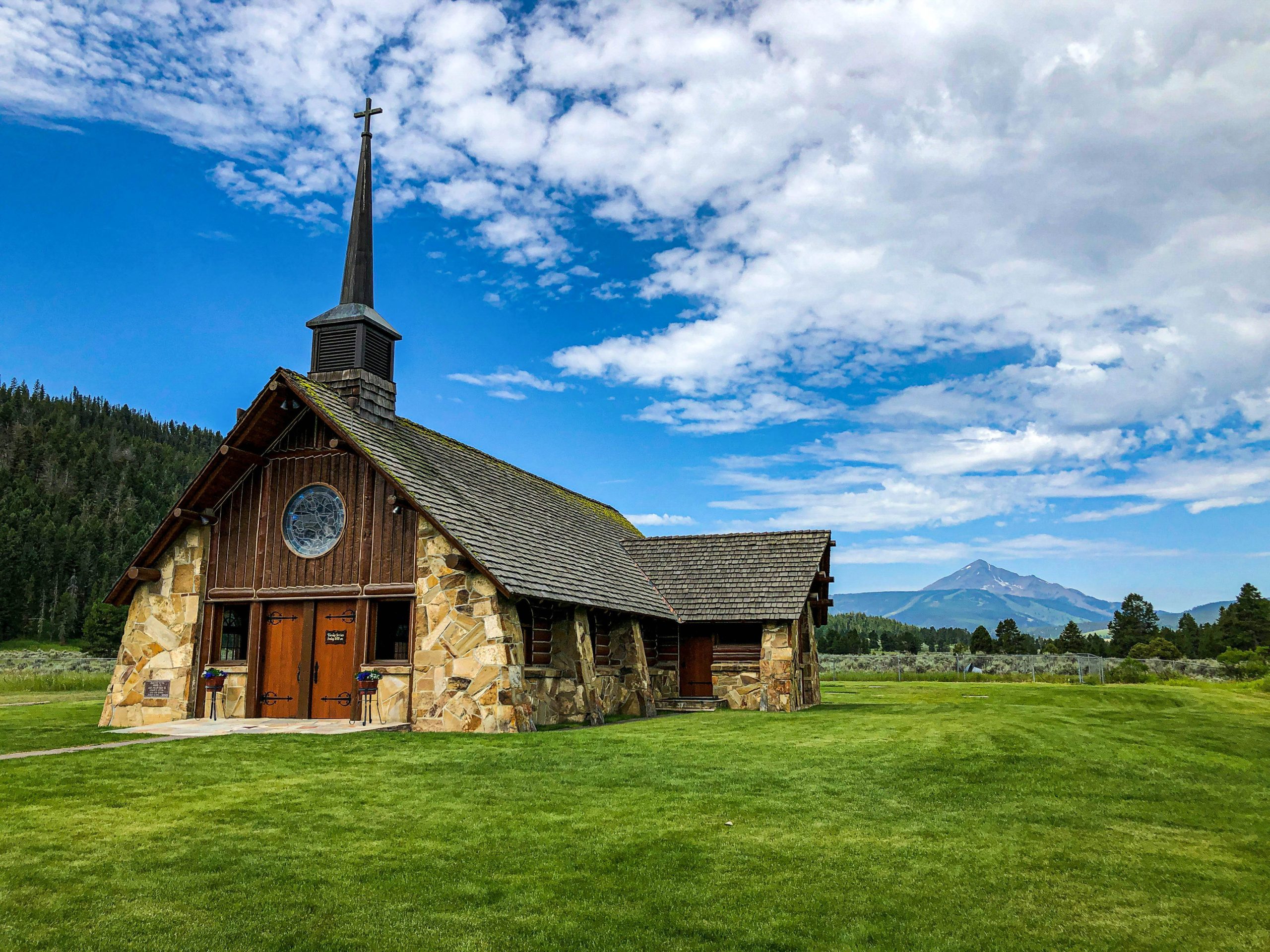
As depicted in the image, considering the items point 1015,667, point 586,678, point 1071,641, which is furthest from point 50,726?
point 1071,641

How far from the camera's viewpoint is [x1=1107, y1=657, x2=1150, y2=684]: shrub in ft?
129

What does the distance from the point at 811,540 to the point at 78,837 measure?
2266 cm

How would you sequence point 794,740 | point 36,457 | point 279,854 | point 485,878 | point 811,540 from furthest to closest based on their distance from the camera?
point 36,457 → point 811,540 → point 794,740 → point 279,854 → point 485,878

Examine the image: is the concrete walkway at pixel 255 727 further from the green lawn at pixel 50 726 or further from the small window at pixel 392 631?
the small window at pixel 392 631

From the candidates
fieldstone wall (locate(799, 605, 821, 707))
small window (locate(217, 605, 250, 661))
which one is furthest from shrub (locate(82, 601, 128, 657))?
fieldstone wall (locate(799, 605, 821, 707))

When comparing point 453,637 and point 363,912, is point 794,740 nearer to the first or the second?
point 453,637

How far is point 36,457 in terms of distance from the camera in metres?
115

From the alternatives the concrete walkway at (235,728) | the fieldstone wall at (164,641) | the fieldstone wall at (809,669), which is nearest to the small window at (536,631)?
the concrete walkway at (235,728)

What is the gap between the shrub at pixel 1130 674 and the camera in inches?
1548

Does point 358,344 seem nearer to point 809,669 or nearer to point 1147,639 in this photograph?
point 809,669

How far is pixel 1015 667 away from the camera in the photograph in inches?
2036

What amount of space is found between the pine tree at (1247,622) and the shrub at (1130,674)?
73.8 feet

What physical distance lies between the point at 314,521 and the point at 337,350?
4332 millimetres

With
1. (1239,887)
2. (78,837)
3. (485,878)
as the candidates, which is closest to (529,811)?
(485,878)
